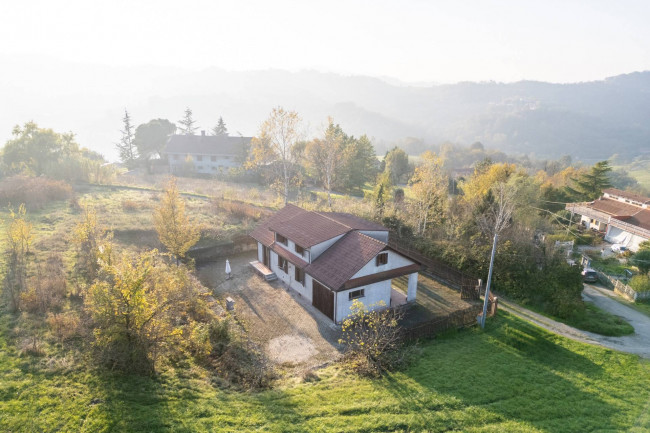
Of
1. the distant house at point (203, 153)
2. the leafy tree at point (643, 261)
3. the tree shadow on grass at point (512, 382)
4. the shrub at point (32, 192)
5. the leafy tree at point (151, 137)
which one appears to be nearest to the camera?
the tree shadow on grass at point (512, 382)

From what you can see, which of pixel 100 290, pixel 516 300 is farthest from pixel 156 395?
pixel 516 300

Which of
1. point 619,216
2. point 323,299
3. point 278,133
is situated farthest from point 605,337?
point 278,133

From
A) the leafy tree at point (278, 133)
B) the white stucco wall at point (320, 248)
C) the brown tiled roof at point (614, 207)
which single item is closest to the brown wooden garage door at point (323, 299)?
the white stucco wall at point (320, 248)

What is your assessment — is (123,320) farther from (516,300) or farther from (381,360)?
(516,300)

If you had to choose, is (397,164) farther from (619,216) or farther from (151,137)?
(151,137)

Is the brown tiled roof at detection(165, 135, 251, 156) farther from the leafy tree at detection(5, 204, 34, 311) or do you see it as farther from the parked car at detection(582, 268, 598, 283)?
the parked car at detection(582, 268, 598, 283)

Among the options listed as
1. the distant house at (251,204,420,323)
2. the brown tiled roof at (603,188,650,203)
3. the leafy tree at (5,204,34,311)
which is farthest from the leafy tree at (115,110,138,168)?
the brown tiled roof at (603,188,650,203)

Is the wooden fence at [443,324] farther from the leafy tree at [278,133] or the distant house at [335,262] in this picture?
the leafy tree at [278,133]
